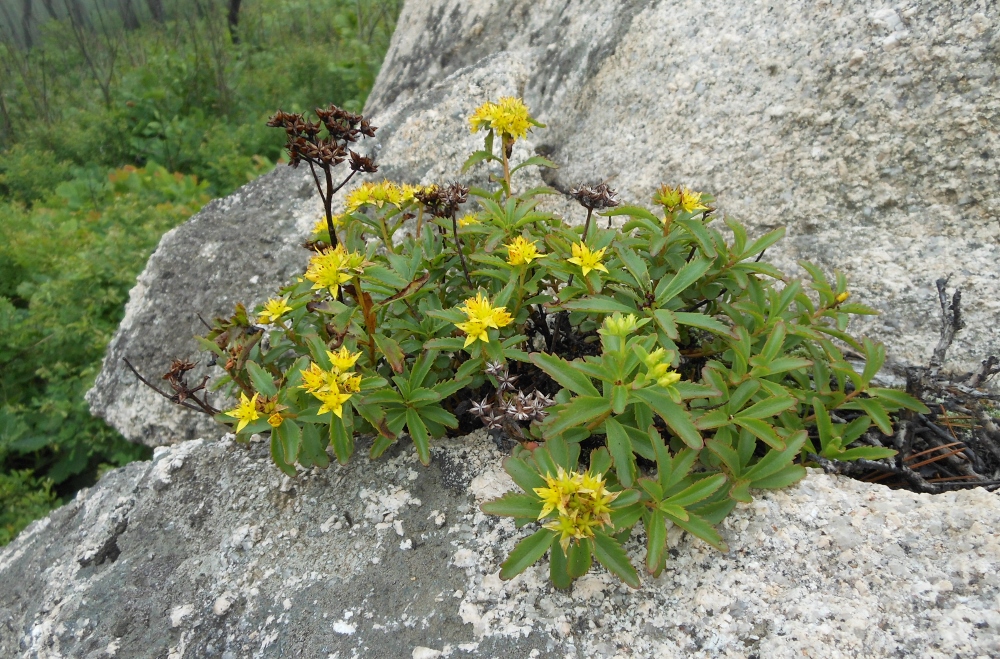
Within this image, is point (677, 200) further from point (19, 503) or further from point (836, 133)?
point (19, 503)

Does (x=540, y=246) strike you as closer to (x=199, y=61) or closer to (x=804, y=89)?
(x=804, y=89)

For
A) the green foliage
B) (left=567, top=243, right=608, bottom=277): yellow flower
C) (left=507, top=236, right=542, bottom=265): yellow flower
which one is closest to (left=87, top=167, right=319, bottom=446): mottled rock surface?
the green foliage

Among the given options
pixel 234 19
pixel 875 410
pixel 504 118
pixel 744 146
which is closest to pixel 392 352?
pixel 504 118

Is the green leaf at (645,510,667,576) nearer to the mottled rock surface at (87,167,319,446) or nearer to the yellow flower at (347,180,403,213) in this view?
the yellow flower at (347,180,403,213)

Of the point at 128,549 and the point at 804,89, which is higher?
the point at 804,89

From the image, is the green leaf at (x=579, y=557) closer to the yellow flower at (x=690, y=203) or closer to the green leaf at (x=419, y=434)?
the green leaf at (x=419, y=434)

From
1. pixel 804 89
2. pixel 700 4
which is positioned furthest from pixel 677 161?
pixel 700 4

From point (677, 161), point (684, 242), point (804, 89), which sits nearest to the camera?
point (684, 242)
